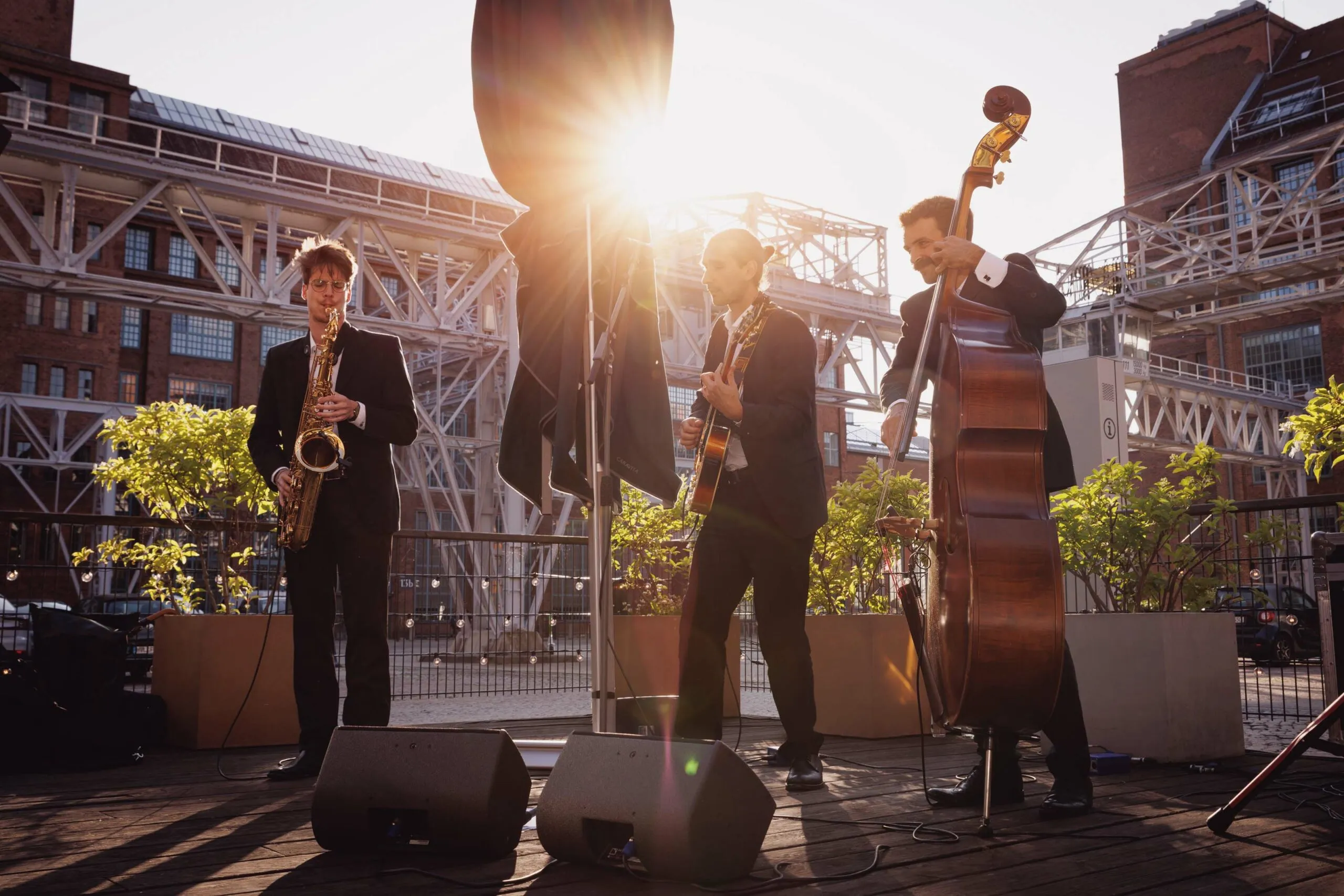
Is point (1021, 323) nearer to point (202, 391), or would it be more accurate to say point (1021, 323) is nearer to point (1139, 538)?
point (1139, 538)

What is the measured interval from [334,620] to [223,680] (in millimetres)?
1676

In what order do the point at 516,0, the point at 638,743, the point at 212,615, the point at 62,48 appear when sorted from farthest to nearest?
1. the point at 62,48
2. the point at 212,615
3. the point at 516,0
4. the point at 638,743

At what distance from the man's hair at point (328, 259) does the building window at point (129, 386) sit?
41.4 metres

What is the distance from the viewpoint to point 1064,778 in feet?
12.6

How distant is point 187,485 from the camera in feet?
24.2

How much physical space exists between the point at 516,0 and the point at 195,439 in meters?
4.84

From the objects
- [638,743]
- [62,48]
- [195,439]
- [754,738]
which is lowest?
[754,738]

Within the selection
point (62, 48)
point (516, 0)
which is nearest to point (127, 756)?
point (516, 0)

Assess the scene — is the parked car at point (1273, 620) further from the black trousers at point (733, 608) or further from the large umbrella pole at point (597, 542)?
the large umbrella pole at point (597, 542)

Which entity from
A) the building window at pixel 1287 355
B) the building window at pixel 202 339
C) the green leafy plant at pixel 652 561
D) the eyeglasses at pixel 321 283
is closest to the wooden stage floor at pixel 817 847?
the eyeglasses at pixel 321 283

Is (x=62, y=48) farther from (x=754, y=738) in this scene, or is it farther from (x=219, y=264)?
(x=754, y=738)

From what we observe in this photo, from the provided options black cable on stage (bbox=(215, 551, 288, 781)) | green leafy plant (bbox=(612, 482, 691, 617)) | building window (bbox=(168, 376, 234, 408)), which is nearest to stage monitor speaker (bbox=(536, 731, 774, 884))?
black cable on stage (bbox=(215, 551, 288, 781))

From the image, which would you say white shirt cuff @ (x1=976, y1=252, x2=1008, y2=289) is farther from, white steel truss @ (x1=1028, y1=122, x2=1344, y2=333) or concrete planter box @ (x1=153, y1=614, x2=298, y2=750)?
white steel truss @ (x1=1028, y1=122, x2=1344, y2=333)

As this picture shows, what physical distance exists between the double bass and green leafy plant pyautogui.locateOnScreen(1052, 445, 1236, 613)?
268 centimetres
